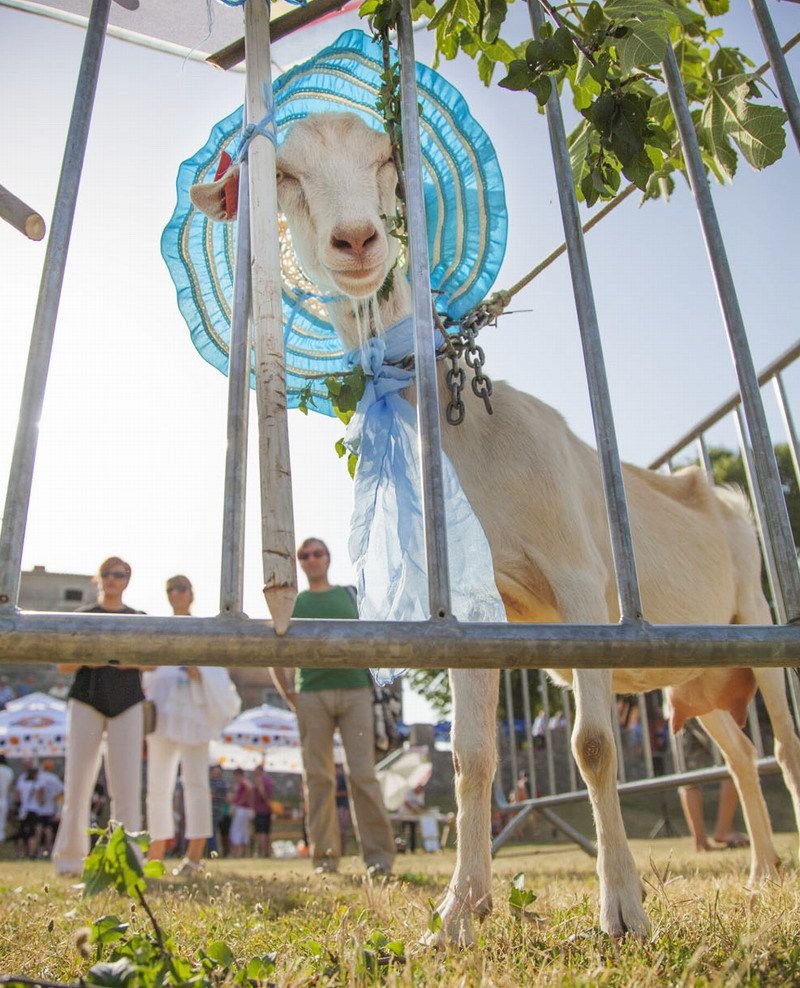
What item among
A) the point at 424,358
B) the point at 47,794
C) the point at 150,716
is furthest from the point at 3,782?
the point at 424,358

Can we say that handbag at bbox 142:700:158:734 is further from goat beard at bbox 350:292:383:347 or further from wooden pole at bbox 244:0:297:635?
wooden pole at bbox 244:0:297:635

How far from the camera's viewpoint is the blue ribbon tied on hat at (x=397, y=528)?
222cm

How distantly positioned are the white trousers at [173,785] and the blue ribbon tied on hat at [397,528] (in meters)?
3.71

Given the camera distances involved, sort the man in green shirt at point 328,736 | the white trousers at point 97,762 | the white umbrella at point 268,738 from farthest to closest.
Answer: the white umbrella at point 268,738 < the man in green shirt at point 328,736 < the white trousers at point 97,762

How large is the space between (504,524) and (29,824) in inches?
564

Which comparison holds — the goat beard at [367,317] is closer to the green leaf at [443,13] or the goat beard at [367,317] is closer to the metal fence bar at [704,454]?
the green leaf at [443,13]

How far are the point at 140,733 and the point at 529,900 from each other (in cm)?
382

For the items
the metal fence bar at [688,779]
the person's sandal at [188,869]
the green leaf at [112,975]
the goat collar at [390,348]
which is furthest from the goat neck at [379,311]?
the person's sandal at [188,869]

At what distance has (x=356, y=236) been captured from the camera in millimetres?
2518

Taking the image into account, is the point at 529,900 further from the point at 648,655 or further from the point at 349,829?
the point at 349,829

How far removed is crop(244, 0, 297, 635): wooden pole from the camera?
128cm

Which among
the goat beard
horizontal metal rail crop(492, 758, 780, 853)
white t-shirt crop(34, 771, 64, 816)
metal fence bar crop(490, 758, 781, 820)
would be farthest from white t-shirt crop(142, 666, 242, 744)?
white t-shirt crop(34, 771, 64, 816)

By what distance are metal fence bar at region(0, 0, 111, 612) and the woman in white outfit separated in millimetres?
4496

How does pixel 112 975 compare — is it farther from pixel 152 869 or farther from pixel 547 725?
pixel 547 725
